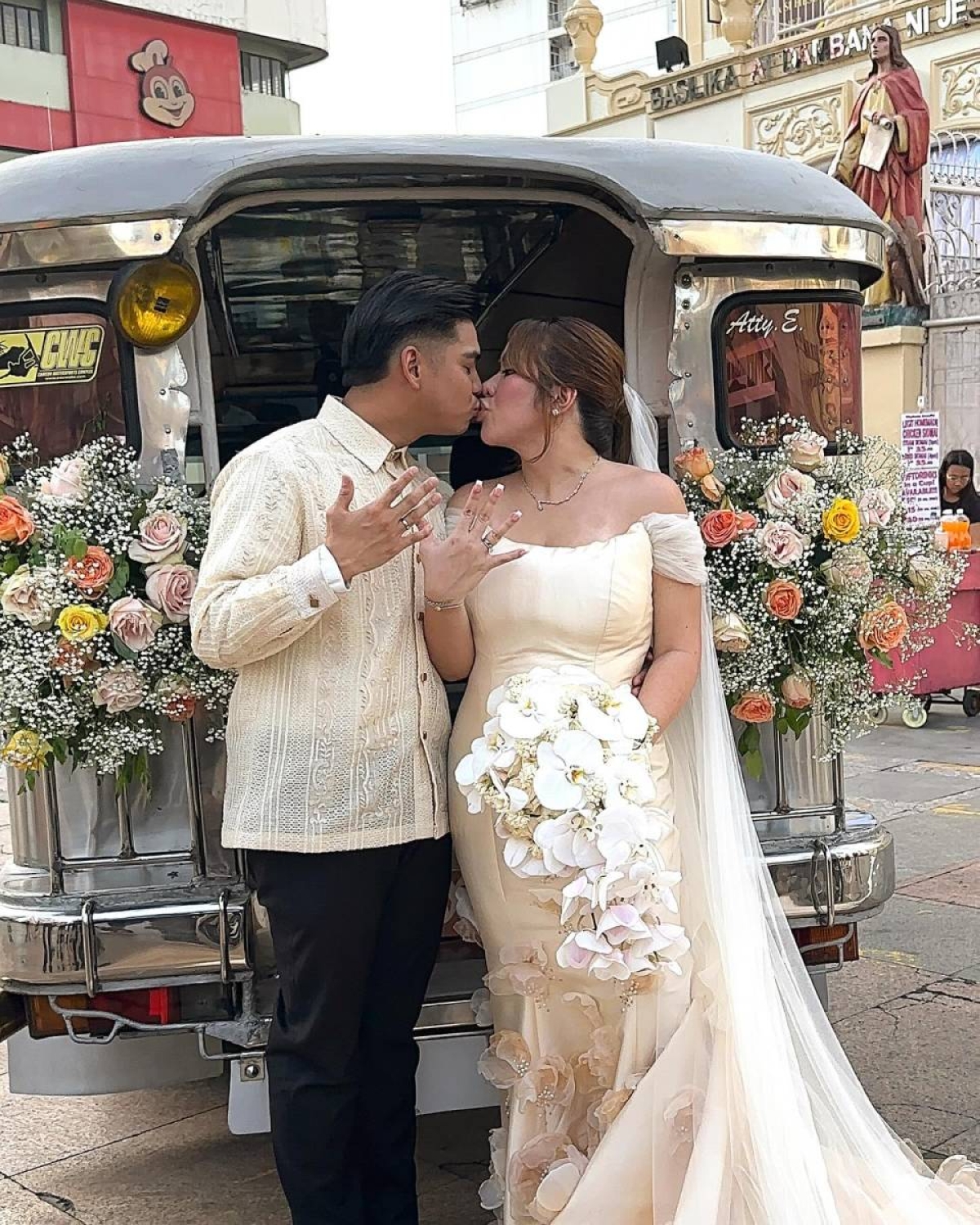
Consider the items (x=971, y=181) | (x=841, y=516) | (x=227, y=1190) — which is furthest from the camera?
(x=971, y=181)

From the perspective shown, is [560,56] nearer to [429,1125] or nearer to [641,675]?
[429,1125]

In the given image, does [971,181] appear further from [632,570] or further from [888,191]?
[632,570]

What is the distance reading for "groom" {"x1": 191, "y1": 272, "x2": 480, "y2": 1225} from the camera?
105 inches

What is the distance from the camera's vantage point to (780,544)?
325cm

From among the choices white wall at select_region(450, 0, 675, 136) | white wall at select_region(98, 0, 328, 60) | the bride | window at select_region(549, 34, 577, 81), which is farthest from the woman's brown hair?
window at select_region(549, 34, 577, 81)

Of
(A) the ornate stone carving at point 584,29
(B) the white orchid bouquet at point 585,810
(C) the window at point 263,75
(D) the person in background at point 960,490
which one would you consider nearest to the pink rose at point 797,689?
(B) the white orchid bouquet at point 585,810

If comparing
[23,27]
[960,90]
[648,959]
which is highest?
[23,27]

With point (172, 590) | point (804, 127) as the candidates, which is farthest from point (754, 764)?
point (804, 127)

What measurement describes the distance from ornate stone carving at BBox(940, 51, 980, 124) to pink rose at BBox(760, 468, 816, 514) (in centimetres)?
1704

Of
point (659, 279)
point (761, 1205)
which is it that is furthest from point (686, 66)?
point (761, 1205)

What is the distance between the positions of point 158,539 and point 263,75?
29.8 meters

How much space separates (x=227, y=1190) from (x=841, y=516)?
2.29 meters

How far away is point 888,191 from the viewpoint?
1664cm

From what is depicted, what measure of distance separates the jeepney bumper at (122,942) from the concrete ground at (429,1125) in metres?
0.81
